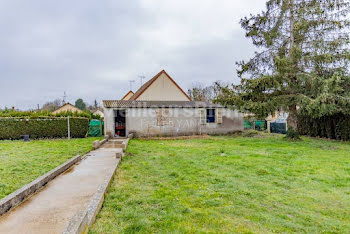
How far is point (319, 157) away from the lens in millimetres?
8078

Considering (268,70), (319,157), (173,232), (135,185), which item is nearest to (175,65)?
(268,70)

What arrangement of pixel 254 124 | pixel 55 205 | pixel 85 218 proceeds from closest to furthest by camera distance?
pixel 85 218
pixel 55 205
pixel 254 124

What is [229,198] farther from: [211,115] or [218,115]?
[211,115]

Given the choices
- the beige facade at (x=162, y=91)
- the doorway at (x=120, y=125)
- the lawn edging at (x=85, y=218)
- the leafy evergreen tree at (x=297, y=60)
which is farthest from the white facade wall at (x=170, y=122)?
the lawn edging at (x=85, y=218)

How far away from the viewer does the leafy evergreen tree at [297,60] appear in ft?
37.3

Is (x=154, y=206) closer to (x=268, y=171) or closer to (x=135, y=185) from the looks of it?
(x=135, y=185)

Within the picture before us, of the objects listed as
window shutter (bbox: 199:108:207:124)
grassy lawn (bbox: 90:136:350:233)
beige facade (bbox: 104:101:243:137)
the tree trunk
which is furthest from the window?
grassy lawn (bbox: 90:136:350:233)

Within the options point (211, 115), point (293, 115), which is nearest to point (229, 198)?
point (293, 115)

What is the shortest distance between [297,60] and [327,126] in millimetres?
5290

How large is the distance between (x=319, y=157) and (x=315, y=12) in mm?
8259

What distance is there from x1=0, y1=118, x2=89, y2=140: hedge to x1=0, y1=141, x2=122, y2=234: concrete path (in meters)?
10.1

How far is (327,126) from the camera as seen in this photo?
14.3 metres

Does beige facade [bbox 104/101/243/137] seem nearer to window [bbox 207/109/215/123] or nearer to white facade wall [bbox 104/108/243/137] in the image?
white facade wall [bbox 104/108/243/137]

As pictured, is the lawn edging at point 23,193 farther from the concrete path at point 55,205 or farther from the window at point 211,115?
the window at point 211,115
